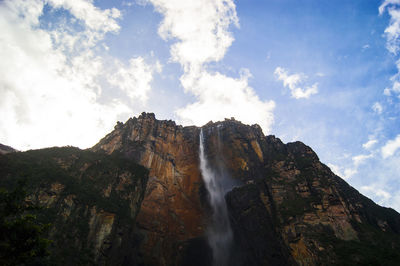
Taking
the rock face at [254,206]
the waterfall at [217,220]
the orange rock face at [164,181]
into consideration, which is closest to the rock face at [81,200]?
the orange rock face at [164,181]

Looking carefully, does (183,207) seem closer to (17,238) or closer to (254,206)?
(254,206)

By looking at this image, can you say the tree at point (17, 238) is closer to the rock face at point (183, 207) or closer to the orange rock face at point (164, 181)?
the rock face at point (183, 207)

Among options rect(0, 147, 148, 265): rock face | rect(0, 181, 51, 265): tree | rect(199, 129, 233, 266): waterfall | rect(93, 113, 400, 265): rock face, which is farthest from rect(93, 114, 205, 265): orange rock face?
rect(0, 181, 51, 265): tree

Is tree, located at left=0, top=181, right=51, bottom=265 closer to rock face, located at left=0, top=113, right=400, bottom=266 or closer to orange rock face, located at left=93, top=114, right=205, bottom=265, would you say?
rock face, located at left=0, top=113, right=400, bottom=266

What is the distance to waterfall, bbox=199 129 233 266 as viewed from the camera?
4829 centimetres

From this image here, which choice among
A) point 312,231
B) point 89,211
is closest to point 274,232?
point 312,231

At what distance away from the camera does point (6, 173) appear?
35188 mm

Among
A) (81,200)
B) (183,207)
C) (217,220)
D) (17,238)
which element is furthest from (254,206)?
(17,238)

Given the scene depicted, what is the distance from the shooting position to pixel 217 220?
54281 mm

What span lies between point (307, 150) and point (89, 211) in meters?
51.4

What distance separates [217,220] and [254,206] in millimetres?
11407

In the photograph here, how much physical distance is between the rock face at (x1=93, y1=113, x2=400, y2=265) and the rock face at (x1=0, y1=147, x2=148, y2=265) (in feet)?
16.6

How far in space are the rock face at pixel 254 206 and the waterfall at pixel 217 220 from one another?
167 centimetres

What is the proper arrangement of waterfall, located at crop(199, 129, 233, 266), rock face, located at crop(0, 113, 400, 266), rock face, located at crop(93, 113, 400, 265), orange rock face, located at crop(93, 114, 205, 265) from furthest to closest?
waterfall, located at crop(199, 129, 233, 266) → orange rock face, located at crop(93, 114, 205, 265) → rock face, located at crop(93, 113, 400, 265) → rock face, located at crop(0, 113, 400, 266)
